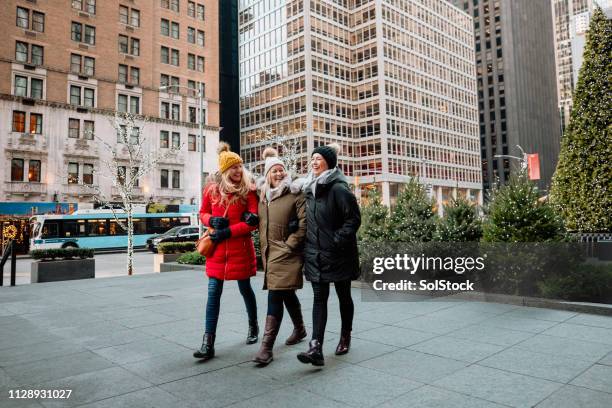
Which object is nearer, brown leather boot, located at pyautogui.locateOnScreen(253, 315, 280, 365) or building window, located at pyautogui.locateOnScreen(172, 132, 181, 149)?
brown leather boot, located at pyautogui.locateOnScreen(253, 315, 280, 365)

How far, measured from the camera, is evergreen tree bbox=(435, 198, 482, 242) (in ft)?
31.2

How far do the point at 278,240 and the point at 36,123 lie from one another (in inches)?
1677

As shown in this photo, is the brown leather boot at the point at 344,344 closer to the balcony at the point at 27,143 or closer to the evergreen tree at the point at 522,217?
the evergreen tree at the point at 522,217

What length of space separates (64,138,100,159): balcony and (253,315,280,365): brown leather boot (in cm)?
4200

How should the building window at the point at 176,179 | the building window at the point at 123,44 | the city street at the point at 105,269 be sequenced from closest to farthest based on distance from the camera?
1. the city street at the point at 105,269
2. the building window at the point at 123,44
3. the building window at the point at 176,179

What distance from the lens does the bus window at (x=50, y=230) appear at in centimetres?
3067

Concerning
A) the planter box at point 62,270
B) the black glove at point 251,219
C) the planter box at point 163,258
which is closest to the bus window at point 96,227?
the planter box at point 163,258

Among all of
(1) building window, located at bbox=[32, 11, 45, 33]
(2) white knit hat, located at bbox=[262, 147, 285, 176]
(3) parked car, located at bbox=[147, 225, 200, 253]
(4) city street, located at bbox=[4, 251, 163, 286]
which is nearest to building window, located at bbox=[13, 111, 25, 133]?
(1) building window, located at bbox=[32, 11, 45, 33]

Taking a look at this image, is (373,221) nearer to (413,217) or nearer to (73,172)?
(413,217)

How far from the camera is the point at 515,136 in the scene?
111m

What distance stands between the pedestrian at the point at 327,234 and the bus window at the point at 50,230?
31.9 meters

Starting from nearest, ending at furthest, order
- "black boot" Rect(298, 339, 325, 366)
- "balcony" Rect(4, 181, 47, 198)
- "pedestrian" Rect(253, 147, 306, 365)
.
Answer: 1. "black boot" Rect(298, 339, 325, 366)
2. "pedestrian" Rect(253, 147, 306, 365)
3. "balcony" Rect(4, 181, 47, 198)

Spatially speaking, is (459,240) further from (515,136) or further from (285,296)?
(515,136)

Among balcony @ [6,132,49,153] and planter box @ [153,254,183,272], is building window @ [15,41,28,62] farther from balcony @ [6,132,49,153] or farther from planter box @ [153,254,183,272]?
planter box @ [153,254,183,272]
